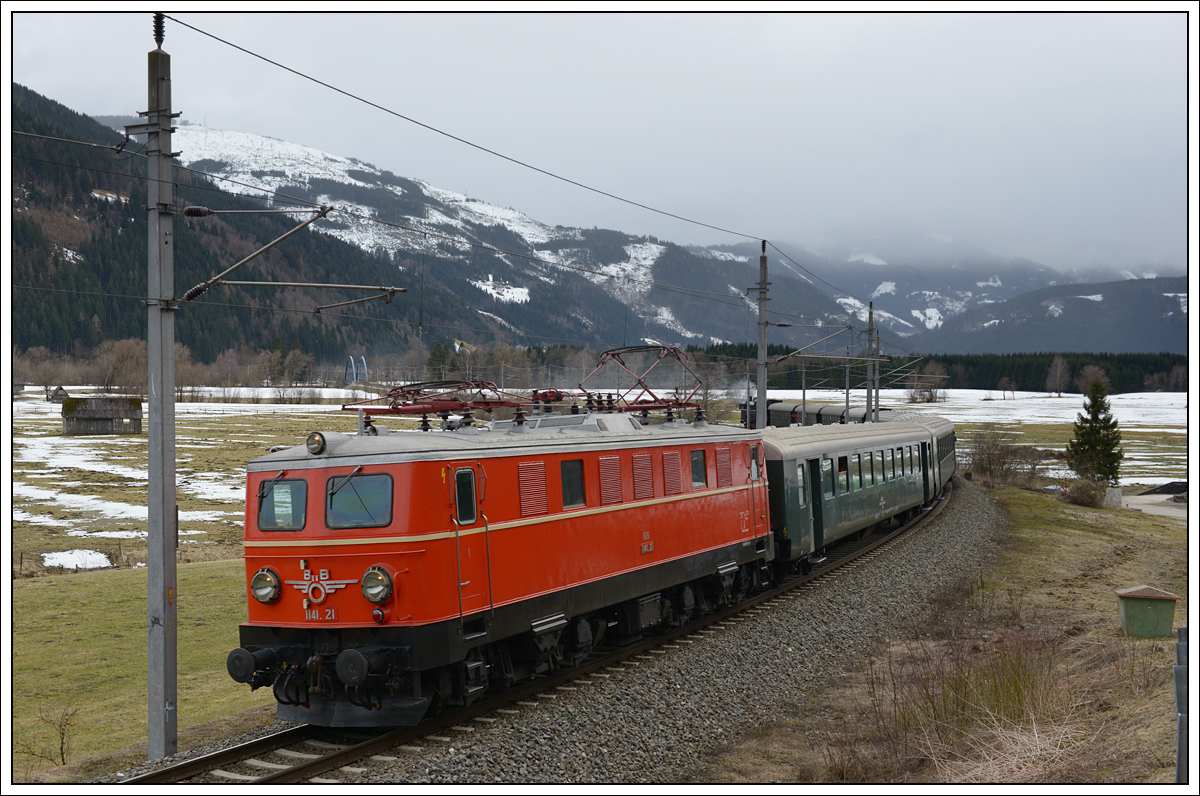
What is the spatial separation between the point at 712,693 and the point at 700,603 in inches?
169

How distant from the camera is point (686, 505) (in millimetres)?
16094

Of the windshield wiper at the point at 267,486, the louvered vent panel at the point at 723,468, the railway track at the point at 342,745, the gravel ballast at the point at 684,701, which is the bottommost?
the gravel ballast at the point at 684,701

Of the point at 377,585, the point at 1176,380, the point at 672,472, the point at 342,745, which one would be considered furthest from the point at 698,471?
the point at 1176,380

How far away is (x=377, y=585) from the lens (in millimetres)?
10297

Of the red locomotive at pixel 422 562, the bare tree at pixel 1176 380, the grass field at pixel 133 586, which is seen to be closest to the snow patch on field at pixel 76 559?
the grass field at pixel 133 586

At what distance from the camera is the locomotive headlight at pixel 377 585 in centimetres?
1024

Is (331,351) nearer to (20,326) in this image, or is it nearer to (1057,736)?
(20,326)

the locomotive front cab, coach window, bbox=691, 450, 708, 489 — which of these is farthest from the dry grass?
coach window, bbox=691, 450, 708, 489

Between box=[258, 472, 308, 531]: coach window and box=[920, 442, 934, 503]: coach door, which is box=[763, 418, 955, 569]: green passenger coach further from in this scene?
box=[258, 472, 308, 531]: coach window

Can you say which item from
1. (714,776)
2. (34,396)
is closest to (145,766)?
(714,776)

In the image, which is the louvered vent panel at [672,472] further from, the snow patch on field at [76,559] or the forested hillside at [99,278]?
the forested hillside at [99,278]

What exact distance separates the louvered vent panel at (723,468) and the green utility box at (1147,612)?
6.99 meters

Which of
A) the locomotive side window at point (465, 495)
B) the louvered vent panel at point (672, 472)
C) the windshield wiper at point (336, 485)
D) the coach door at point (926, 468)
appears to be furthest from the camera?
the coach door at point (926, 468)

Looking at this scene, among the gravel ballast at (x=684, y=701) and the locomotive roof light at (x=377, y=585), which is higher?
the locomotive roof light at (x=377, y=585)
